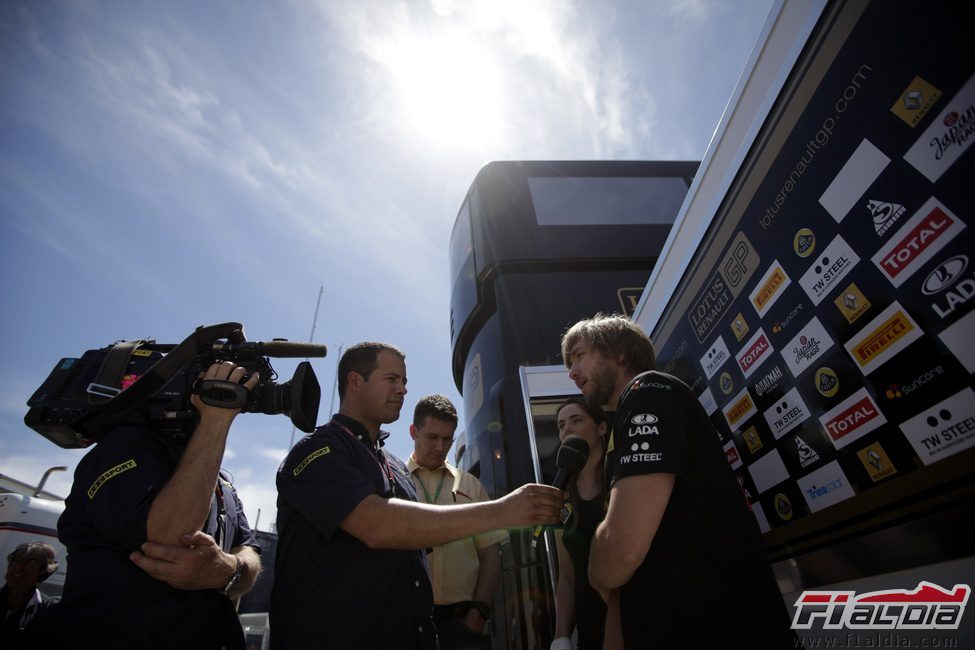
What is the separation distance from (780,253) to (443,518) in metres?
1.38

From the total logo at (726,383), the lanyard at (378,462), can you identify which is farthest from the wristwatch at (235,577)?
the total logo at (726,383)

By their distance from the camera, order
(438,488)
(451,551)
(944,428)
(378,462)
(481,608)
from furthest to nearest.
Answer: (438,488), (451,551), (481,608), (378,462), (944,428)

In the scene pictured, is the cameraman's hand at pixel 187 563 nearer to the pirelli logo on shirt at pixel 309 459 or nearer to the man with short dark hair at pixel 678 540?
the pirelli logo on shirt at pixel 309 459

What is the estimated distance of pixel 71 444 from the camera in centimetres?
142

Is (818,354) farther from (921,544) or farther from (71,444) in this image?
(71,444)

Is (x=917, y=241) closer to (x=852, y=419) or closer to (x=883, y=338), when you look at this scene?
(x=883, y=338)

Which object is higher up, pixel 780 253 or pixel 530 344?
pixel 530 344

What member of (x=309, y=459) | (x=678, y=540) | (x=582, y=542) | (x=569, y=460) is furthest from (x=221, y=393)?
(x=582, y=542)

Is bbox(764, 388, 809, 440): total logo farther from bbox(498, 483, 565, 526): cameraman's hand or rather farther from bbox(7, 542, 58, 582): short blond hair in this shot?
bbox(7, 542, 58, 582): short blond hair

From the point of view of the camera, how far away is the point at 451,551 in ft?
9.04

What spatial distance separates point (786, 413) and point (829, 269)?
49cm

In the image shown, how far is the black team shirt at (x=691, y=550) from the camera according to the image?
1.16 meters

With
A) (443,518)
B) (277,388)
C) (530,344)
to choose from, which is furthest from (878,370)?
(530,344)

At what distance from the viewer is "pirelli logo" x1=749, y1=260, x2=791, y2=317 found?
1.51 metres
